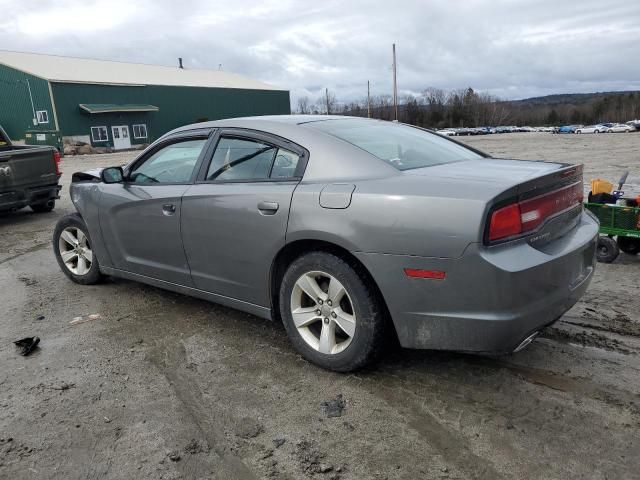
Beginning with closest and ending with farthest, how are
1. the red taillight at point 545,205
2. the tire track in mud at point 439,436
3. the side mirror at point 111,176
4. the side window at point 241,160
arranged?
the tire track in mud at point 439,436 → the red taillight at point 545,205 → the side window at point 241,160 → the side mirror at point 111,176

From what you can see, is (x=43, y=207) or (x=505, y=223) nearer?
(x=505, y=223)

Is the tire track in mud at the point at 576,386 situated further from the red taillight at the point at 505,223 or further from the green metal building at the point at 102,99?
the green metal building at the point at 102,99

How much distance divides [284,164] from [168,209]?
3.63ft

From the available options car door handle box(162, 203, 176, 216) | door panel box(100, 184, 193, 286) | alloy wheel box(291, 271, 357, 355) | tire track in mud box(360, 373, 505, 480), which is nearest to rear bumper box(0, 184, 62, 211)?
door panel box(100, 184, 193, 286)

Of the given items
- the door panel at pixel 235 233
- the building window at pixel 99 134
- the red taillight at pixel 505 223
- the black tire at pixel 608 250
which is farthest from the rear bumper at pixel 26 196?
the building window at pixel 99 134

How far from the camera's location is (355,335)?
3.00m

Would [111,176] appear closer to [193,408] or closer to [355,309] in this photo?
[193,408]

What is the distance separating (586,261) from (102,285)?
14.3ft

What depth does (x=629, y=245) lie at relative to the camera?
5.60 meters

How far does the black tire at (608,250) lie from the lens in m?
5.32

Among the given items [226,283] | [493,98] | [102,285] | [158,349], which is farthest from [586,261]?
[493,98]

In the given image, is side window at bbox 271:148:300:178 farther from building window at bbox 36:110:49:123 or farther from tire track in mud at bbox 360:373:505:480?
building window at bbox 36:110:49:123

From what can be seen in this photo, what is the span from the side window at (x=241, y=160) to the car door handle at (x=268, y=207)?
0.23 meters

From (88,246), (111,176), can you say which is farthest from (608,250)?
(88,246)
